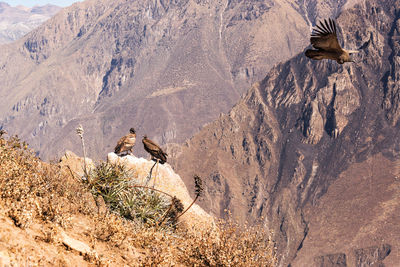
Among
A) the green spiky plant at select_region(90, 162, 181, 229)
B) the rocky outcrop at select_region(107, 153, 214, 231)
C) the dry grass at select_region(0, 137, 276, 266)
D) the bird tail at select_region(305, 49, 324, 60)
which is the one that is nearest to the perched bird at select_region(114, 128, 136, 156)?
the rocky outcrop at select_region(107, 153, 214, 231)

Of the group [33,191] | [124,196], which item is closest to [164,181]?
[124,196]

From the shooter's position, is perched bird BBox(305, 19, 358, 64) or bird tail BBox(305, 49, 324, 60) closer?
perched bird BBox(305, 19, 358, 64)

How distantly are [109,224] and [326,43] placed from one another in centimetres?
672

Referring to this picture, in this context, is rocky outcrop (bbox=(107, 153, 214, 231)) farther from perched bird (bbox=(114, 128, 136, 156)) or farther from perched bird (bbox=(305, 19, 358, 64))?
perched bird (bbox=(305, 19, 358, 64))

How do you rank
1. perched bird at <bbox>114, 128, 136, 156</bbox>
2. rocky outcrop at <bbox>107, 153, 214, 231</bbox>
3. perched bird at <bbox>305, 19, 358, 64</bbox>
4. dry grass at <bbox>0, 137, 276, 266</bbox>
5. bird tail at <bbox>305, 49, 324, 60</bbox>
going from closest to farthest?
perched bird at <bbox>305, 19, 358, 64</bbox>, bird tail at <bbox>305, 49, 324, 60</bbox>, dry grass at <bbox>0, 137, 276, 266</bbox>, perched bird at <bbox>114, 128, 136, 156</bbox>, rocky outcrop at <bbox>107, 153, 214, 231</bbox>

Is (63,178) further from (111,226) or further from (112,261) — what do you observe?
(112,261)

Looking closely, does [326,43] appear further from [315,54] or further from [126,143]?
[126,143]

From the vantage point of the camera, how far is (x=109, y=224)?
10.4m

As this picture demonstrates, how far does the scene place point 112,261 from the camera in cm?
911

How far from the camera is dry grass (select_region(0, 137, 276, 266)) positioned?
935cm

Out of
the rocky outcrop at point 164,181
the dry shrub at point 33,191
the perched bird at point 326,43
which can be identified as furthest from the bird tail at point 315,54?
the rocky outcrop at point 164,181

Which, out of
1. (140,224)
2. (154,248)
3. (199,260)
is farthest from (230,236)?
(140,224)

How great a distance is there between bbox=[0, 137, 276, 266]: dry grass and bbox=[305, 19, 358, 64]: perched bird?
4852mm

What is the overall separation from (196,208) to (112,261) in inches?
360
